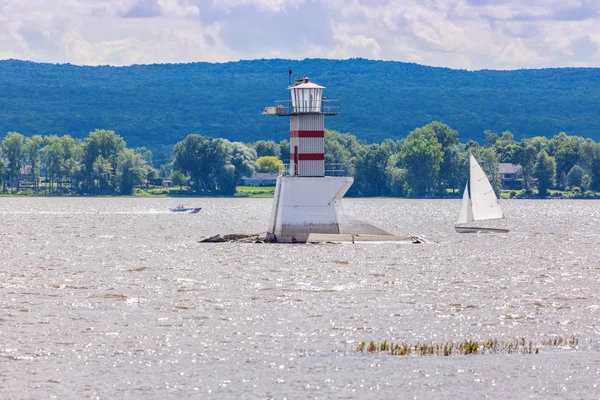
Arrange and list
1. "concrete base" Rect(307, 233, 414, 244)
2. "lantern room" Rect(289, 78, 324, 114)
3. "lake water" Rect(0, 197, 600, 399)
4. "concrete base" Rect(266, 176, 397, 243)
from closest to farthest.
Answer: "lake water" Rect(0, 197, 600, 399) < "concrete base" Rect(266, 176, 397, 243) < "concrete base" Rect(307, 233, 414, 244) < "lantern room" Rect(289, 78, 324, 114)

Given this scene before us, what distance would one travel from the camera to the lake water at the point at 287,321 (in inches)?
1165

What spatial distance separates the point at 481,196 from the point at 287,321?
55789 mm

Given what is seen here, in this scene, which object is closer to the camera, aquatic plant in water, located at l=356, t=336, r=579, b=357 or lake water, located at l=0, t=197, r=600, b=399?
lake water, located at l=0, t=197, r=600, b=399

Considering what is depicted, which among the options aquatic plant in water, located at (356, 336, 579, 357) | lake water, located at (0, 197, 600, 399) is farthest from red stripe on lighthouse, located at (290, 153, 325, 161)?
aquatic plant in water, located at (356, 336, 579, 357)

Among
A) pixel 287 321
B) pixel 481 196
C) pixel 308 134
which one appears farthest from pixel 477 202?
pixel 287 321

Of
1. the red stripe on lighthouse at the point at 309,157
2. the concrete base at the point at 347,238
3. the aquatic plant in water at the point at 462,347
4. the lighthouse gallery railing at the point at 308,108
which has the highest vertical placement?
the lighthouse gallery railing at the point at 308,108

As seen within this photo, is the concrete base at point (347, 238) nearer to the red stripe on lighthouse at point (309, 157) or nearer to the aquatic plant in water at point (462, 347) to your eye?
the red stripe on lighthouse at point (309, 157)

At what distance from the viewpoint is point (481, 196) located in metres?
92.9

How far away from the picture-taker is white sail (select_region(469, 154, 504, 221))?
9306cm

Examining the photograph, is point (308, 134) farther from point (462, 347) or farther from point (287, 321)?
point (462, 347)

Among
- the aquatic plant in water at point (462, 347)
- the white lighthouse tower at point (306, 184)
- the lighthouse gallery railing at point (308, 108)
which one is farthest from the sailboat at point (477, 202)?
the aquatic plant in water at point (462, 347)

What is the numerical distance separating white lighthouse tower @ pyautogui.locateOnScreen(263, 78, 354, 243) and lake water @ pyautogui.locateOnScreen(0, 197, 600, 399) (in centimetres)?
173

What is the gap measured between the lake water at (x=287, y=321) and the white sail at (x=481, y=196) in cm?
1976

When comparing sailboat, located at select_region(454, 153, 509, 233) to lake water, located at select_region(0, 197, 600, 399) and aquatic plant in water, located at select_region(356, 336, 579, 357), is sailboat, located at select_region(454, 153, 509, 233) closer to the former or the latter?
lake water, located at select_region(0, 197, 600, 399)
